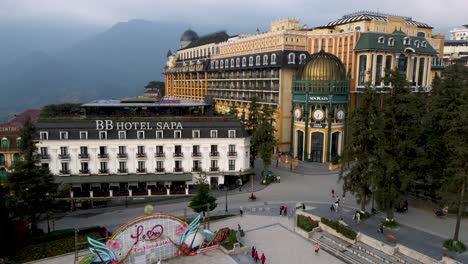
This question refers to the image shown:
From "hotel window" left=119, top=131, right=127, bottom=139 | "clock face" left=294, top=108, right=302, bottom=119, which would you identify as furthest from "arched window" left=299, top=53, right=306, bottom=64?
"hotel window" left=119, top=131, right=127, bottom=139

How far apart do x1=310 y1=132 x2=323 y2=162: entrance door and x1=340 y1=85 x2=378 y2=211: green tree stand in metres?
30.5

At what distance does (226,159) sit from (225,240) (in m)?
18.9

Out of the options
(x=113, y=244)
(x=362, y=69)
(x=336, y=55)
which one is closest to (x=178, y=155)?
(x=113, y=244)

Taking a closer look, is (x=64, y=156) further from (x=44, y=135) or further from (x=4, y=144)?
(x=4, y=144)

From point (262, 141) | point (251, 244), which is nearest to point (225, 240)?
point (251, 244)

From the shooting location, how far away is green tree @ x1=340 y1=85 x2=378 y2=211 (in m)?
37.3

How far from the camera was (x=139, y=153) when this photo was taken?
50969 mm

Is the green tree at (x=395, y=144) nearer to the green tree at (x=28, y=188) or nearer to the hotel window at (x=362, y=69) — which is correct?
the green tree at (x=28, y=188)

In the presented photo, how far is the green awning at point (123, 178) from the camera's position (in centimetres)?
4928

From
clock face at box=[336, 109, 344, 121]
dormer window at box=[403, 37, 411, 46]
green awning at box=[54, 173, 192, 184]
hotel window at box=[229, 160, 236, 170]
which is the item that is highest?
dormer window at box=[403, 37, 411, 46]

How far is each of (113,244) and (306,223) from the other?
788 inches

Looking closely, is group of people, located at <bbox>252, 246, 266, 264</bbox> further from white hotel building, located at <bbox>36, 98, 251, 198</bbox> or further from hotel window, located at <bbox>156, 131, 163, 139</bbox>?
hotel window, located at <bbox>156, 131, 163, 139</bbox>

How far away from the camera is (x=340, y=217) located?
1581 inches

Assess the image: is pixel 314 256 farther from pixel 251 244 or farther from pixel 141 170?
pixel 141 170
